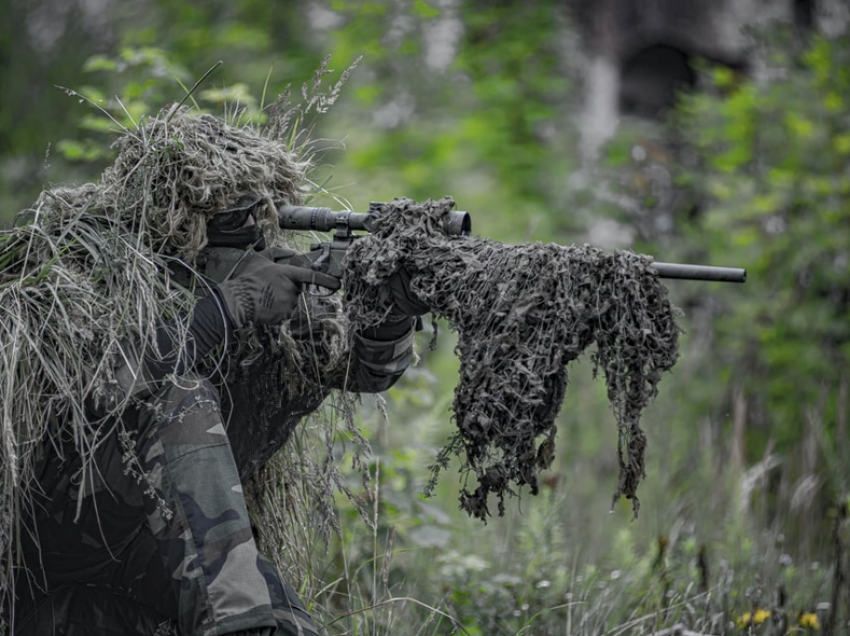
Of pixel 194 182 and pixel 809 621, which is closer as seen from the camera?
pixel 194 182

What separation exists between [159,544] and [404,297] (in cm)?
85

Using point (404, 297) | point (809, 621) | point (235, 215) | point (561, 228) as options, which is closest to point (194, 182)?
point (235, 215)

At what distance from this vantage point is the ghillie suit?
8.46 feet

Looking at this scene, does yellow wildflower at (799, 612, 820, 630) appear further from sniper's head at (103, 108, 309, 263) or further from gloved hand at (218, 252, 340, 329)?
sniper's head at (103, 108, 309, 263)

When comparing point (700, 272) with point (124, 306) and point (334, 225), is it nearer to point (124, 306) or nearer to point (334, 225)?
point (334, 225)

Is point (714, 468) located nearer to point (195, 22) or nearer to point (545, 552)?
point (545, 552)

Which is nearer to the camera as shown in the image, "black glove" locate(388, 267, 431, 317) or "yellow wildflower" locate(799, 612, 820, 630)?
"black glove" locate(388, 267, 431, 317)

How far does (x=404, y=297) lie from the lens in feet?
9.03

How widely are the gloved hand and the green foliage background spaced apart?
0.65 m

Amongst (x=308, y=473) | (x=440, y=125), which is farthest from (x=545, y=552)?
(x=440, y=125)

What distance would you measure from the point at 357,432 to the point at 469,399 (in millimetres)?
663

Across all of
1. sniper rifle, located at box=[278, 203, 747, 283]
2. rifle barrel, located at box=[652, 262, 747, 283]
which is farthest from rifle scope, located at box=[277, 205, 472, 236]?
rifle barrel, located at box=[652, 262, 747, 283]

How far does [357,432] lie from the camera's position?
3.09 m

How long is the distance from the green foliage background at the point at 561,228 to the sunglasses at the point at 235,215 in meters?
0.50
